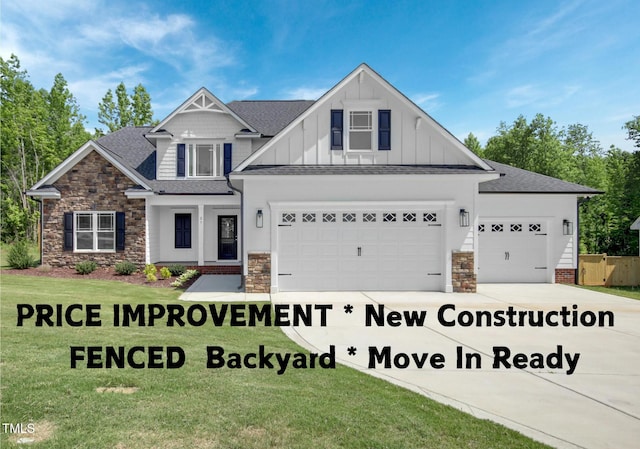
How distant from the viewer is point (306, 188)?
11.2 meters

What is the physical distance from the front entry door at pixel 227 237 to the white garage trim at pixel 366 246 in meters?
6.24

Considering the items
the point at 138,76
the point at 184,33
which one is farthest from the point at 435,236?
the point at 138,76

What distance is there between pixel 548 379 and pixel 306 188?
7970 mm

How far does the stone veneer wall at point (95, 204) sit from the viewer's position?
1517 centimetres

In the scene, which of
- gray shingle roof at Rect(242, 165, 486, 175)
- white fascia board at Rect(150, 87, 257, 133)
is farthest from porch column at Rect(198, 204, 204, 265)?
gray shingle roof at Rect(242, 165, 486, 175)

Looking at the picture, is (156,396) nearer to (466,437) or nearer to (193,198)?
(466,437)

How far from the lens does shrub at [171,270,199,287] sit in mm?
12652

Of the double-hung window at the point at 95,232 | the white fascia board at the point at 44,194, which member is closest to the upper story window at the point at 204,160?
the double-hung window at the point at 95,232

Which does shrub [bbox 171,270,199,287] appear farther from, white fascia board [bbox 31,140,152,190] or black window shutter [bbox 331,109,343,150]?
black window shutter [bbox 331,109,343,150]

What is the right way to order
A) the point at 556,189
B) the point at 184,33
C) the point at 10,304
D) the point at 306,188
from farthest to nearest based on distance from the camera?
the point at 184,33 → the point at 556,189 → the point at 306,188 → the point at 10,304

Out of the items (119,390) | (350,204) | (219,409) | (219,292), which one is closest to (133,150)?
(219,292)

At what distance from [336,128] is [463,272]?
20.3ft

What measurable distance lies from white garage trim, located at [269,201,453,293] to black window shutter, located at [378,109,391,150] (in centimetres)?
202

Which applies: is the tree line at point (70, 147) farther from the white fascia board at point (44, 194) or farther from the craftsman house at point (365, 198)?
the white fascia board at point (44, 194)
